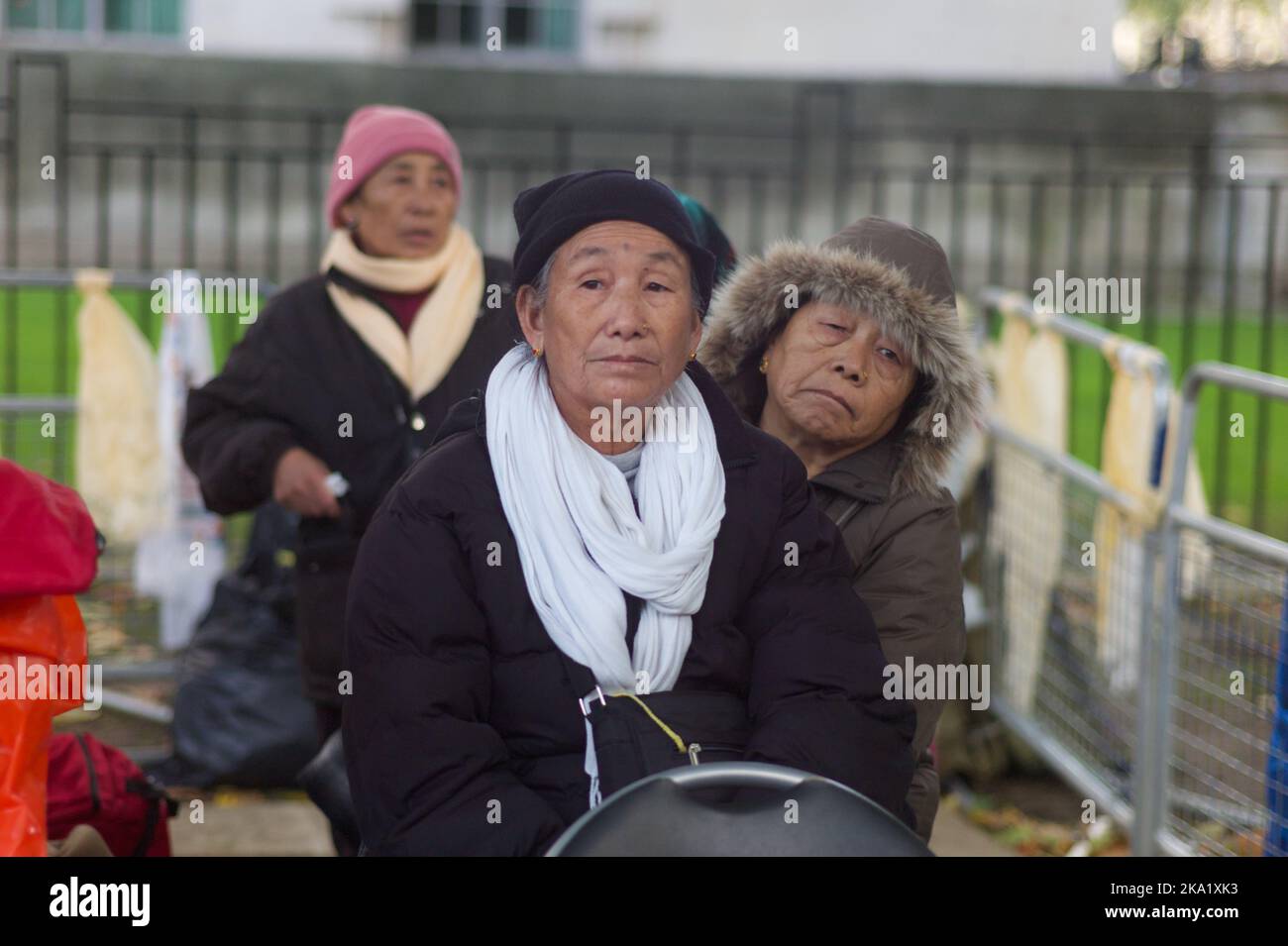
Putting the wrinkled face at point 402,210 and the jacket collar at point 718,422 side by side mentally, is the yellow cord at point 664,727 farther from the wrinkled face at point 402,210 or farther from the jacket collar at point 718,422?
the wrinkled face at point 402,210

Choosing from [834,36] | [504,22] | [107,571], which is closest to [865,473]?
[107,571]

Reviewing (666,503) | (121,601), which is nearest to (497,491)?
(666,503)

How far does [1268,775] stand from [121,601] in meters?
4.23

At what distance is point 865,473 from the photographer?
281 centimetres

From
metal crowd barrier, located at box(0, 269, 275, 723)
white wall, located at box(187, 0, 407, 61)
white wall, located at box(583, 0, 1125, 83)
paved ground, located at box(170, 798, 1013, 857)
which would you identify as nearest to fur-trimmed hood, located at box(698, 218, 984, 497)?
paved ground, located at box(170, 798, 1013, 857)

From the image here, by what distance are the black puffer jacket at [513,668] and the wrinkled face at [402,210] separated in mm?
1606

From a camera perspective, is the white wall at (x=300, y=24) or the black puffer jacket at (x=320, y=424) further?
the white wall at (x=300, y=24)

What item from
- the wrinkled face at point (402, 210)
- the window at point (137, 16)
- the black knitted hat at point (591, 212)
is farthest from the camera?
the window at point (137, 16)

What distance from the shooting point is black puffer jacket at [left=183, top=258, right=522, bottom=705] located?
12.7ft

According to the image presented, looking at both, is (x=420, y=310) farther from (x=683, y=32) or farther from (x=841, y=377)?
(x=683, y=32)

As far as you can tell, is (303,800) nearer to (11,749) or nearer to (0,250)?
(11,749)

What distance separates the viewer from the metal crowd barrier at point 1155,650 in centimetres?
430

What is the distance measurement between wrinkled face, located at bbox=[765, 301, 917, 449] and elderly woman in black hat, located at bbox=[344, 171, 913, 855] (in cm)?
30

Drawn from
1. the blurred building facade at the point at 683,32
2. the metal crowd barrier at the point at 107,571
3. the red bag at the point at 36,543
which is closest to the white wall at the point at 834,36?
the blurred building facade at the point at 683,32
